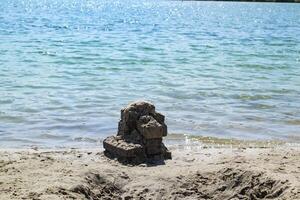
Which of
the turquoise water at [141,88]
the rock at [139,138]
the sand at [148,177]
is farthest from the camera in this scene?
the turquoise water at [141,88]

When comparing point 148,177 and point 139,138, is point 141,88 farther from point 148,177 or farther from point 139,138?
point 148,177

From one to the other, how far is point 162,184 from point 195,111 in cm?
484

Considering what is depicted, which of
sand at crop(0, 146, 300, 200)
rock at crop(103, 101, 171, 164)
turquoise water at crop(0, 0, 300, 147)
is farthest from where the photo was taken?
turquoise water at crop(0, 0, 300, 147)

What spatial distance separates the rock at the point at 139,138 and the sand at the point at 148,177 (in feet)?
0.55

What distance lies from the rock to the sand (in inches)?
6.6

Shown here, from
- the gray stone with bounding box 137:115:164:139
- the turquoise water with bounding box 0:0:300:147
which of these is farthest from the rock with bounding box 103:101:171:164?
the turquoise water with bounding box 0:0:300:147

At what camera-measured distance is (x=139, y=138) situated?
710 centimetres

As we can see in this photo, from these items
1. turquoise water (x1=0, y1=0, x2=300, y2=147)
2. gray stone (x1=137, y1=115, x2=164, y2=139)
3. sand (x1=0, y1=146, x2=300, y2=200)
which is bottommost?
turquoise water (x1=0, y1=0, x2=300, y2=147)

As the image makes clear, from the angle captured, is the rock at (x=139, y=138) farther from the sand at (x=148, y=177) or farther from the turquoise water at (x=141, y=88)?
the turquoise water at (x=141, y=88)

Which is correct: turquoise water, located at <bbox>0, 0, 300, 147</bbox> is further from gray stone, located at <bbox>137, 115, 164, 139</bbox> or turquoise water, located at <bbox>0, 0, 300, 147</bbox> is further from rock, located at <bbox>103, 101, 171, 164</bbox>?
gray stone, located at <bbox>137, 115, 164, 139</bbox>

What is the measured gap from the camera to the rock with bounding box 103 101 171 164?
22.8 ft

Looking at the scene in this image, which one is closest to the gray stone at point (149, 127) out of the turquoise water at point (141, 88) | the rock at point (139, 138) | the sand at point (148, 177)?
the rock at point (139, 138)

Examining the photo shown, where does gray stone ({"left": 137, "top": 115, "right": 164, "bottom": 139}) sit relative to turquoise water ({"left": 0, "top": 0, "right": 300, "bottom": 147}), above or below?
above

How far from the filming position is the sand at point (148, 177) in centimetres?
550
